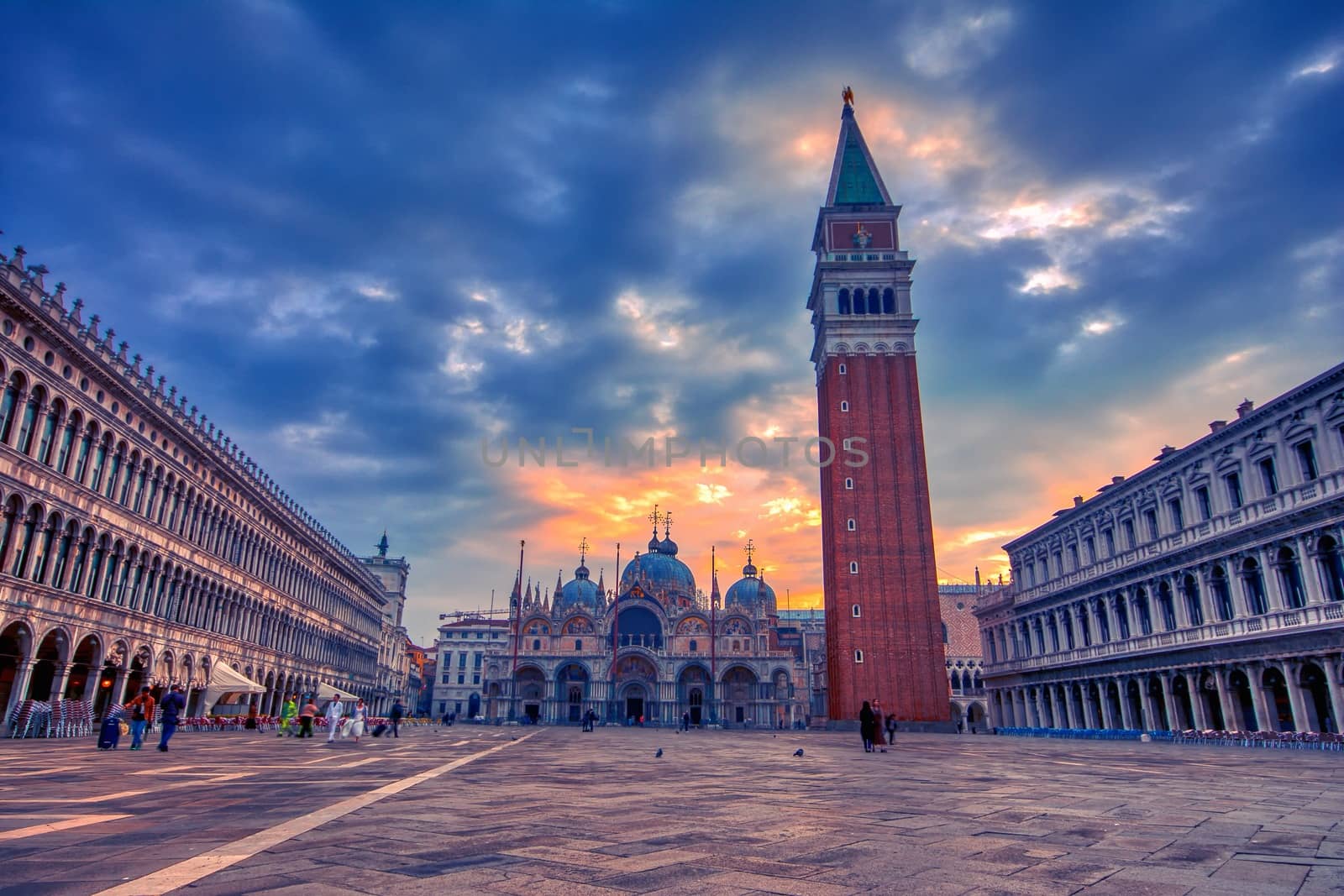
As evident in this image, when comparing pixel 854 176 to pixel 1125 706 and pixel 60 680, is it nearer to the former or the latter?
pixel 1125 706

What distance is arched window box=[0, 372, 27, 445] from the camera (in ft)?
73.3

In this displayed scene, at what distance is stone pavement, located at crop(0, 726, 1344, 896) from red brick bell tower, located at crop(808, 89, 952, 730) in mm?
37655

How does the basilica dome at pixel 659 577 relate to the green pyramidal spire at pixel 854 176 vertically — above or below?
below

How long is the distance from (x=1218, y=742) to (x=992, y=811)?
93.6ft

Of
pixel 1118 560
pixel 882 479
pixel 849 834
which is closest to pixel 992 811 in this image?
pixel 849 834

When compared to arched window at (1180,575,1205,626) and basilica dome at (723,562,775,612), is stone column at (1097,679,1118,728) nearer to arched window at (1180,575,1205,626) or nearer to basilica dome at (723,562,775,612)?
arched window at (1180,575,1205,626)

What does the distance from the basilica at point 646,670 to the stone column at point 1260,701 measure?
4429 centimetres

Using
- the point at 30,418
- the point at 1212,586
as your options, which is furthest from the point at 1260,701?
the point at 30,418

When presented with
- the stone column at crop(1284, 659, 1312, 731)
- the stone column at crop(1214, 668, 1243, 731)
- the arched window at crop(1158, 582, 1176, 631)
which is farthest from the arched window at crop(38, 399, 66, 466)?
the arched window at crop(1158, 582, 1176, 631)

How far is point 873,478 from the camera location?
174 ft

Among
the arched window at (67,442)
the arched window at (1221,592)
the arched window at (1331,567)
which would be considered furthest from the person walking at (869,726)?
the arched window at (67,442)

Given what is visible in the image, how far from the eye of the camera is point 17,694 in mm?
23750

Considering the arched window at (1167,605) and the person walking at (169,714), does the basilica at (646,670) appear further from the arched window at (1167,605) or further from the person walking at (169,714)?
the person walking at (169,714)

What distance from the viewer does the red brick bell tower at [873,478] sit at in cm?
4944
